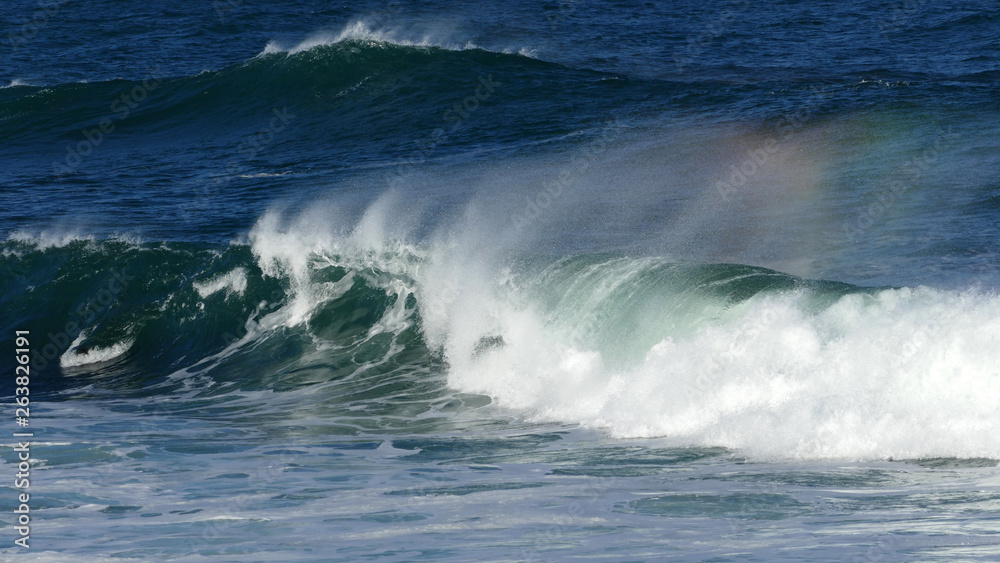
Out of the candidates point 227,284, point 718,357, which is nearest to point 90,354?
point 227,284

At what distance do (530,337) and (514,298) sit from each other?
89 centimetres

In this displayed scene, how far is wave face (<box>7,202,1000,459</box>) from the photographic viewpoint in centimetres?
830

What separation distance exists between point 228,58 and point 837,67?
16.1m

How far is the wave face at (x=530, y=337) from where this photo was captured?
27.2ft

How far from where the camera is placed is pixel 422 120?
24.1 meters

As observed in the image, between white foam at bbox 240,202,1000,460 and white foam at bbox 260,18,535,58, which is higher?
white foam at bbox 260,18,535,58

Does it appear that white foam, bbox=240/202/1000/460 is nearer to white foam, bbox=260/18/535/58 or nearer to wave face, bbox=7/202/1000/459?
wave face, bbox=7/202/1000/459

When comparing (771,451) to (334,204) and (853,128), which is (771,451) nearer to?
(334,204)

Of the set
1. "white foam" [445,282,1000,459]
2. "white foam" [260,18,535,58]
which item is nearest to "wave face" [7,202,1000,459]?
"white foam" [445,282,1000,459]

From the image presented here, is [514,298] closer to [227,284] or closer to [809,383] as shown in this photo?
[809,383]

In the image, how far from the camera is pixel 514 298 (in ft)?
40.8

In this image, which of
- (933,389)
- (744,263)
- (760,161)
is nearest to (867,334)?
(933,389)

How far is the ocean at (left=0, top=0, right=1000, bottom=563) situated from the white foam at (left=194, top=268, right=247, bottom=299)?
0.41ft

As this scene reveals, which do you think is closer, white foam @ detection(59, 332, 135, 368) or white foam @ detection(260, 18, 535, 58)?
white foam @ detection(59, 332, 135, 368)
